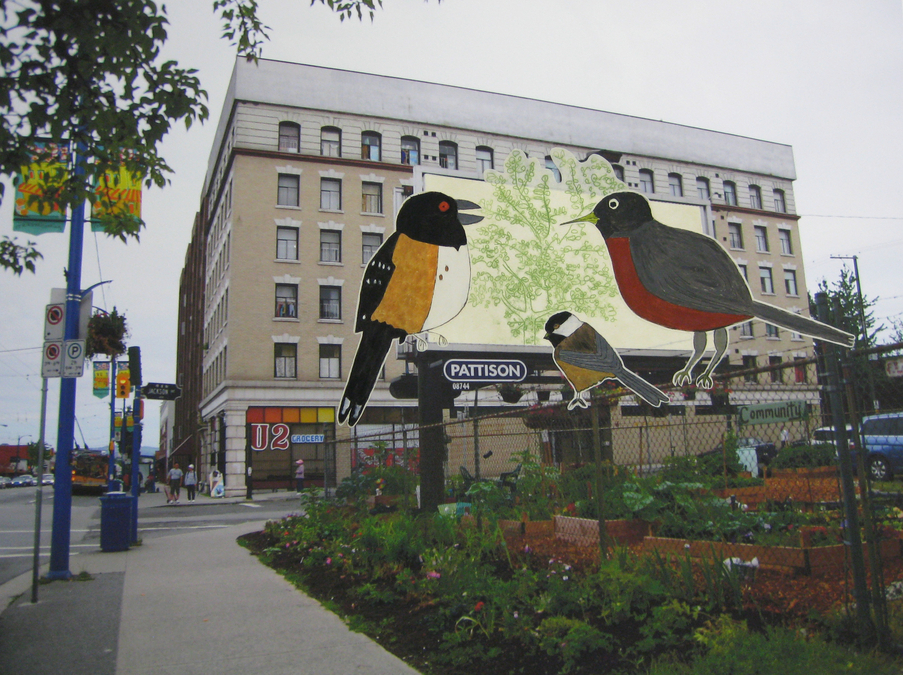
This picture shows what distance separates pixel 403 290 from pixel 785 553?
975 centimetres

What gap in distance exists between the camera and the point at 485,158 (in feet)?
84.0

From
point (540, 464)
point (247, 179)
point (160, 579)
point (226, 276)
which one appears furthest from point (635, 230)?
point (226, 276)

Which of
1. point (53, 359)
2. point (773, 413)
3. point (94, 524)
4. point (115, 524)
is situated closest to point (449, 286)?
point (115, 524)

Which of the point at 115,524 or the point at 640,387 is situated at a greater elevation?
the point at 640,387

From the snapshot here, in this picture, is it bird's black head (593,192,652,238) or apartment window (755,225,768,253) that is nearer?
bird's black head (593,192,652,238)

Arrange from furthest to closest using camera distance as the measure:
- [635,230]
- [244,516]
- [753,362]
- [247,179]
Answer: [247,179], [753,362], [244,516], [635,230]

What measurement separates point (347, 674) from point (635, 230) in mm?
12128

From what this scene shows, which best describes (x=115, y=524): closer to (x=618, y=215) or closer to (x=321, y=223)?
(x=618, y=215)

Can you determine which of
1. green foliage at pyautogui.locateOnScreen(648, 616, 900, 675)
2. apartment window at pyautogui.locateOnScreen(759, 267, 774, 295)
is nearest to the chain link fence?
green foliage at pyautogui.locateOnScreen(648, 616, 900, 675)

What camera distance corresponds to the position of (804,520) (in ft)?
20.9

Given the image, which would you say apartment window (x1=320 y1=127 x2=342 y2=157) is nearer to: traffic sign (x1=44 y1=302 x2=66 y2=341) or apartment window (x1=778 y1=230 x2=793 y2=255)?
apartment window (x1=778 y1=230 x2=793 y2=255)

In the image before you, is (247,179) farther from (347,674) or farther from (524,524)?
(347,674)

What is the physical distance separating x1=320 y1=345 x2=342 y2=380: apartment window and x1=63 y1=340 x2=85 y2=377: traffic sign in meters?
23.4

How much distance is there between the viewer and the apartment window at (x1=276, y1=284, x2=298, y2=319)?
1249 inches
